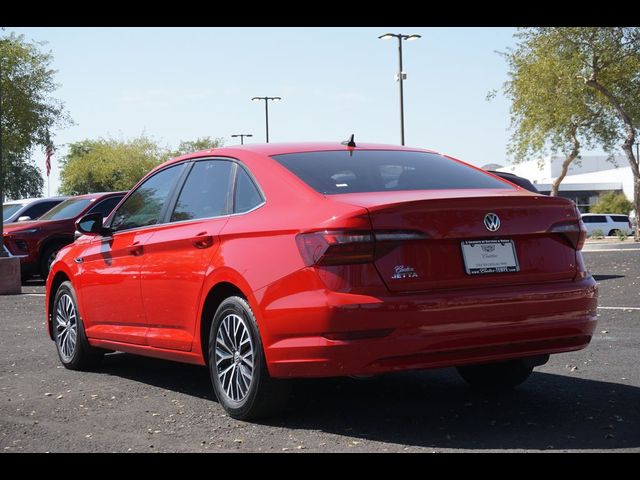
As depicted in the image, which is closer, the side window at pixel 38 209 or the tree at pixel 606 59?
the side window at pixel 38 209

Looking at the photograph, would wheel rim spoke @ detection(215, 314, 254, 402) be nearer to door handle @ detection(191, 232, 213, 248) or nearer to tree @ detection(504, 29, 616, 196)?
door handle @ detection(191, 232, 213, 248)

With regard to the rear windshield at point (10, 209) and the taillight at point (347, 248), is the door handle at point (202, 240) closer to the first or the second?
the taillight at point (347, 248)

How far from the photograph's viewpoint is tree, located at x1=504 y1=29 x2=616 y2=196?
39.6 metres

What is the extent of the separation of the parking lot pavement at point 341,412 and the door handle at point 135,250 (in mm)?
961

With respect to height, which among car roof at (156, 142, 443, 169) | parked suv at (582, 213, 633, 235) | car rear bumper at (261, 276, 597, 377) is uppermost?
car roof at (156, 142, 443, 169)

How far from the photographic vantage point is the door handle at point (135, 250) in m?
7.07

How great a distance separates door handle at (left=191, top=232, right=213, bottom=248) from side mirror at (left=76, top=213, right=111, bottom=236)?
160 cm

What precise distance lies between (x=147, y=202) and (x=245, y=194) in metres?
1.46

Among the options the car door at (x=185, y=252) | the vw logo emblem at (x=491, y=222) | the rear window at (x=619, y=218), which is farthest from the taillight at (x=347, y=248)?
the rear window at (x=619, y=218)

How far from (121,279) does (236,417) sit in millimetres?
1873

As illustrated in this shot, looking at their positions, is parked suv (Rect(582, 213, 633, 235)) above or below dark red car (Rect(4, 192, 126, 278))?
below

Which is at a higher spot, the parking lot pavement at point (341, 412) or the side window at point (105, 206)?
the side window at point (105, 206)

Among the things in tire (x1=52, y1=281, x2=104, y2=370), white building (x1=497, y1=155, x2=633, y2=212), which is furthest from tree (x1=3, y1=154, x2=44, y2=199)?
tire (x1=52, y1=281, x2=104, y2=370)
